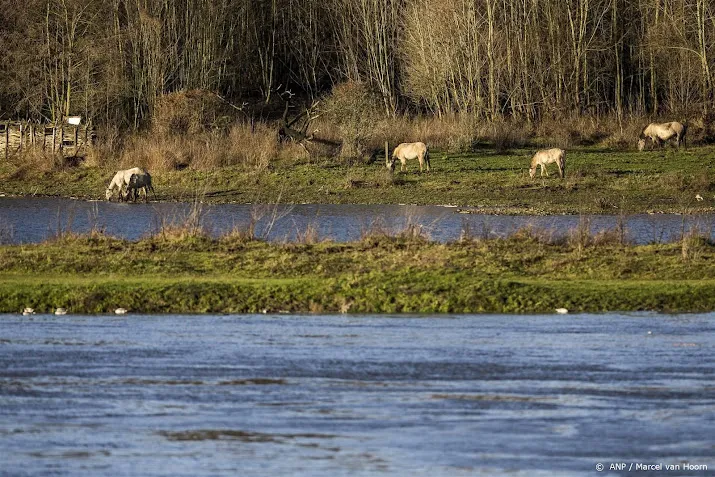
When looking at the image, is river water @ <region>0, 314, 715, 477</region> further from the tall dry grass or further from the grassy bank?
the tall dry grass

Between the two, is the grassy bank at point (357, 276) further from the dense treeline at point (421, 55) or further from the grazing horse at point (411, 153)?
the dense treeline at point (421, 55)

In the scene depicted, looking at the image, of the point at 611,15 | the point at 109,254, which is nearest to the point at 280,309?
the point at 109,254

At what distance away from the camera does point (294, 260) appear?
25.0 meters

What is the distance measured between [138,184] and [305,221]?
10.8 meters

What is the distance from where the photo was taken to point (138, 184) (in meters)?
49.1

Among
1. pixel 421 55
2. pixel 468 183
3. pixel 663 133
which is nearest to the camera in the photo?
pixel 468 183

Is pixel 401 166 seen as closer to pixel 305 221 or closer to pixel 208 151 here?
pixel 208 151

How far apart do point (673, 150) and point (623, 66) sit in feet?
57.9

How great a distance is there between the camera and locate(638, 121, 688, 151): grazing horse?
183 feet

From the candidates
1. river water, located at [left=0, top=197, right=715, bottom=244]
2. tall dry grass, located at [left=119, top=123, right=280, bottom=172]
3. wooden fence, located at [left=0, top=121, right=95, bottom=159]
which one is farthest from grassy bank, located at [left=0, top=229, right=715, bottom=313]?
wooden fence, located at [left=0, top=121, right=95, bottom=159]

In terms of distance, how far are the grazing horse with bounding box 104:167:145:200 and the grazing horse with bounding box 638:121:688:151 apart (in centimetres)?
1925

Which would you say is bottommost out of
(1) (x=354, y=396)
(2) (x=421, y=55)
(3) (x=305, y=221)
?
(1) (x=354, y=396)

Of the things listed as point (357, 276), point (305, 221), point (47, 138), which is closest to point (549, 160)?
point (305, 221)

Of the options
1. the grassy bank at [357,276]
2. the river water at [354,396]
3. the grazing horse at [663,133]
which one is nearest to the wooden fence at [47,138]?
the grazing horse at [663,133]
